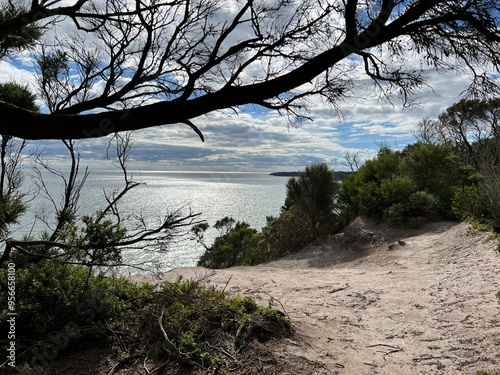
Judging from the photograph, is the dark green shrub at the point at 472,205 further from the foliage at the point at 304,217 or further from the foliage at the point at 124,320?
the foliage at the point at 124,320

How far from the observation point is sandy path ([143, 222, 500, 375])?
3469 mm

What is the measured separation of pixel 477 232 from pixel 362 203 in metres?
5.04

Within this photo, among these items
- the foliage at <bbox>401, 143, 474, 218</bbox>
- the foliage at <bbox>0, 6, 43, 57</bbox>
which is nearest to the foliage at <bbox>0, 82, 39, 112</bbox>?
the foliage at <bbox>0, 6, 43, 57</bbox>

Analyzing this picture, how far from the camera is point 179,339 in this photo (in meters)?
3.36

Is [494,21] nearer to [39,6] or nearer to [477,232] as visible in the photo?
[39,6]

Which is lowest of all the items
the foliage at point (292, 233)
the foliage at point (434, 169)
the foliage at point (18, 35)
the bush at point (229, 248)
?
the bush at point (229, 248)

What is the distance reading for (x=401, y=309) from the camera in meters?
5.04

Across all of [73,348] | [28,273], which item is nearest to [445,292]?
[73,348]

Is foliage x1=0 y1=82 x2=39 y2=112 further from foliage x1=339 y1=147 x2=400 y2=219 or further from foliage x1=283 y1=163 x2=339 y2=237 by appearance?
foliage x1=283 y1=163 x2=339 y2=237

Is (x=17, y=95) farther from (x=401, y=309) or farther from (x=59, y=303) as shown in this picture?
(x=401, y=309)

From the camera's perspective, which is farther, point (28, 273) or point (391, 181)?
point (391, 181)

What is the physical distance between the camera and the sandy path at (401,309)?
3469 mm

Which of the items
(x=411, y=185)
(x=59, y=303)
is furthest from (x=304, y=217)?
(x=59, y=303)

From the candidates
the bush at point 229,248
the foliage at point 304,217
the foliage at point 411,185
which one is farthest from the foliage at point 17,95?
the bush at point 229,248
